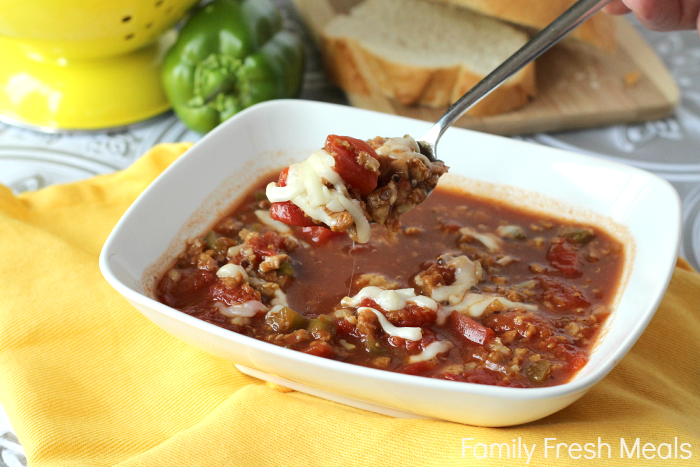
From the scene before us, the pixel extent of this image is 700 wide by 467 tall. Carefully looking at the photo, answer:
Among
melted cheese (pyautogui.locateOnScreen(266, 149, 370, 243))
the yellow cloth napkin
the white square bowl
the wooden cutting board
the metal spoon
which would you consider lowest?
the yellow cloth napkin

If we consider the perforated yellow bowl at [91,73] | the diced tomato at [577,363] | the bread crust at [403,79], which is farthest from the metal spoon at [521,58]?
the perforated yellow bowl at [91,73]

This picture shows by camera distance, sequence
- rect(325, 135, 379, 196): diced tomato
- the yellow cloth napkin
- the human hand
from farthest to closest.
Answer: the human hand → rect(325, 135, 379, 196): diced tomato → the yellow cloth napkin

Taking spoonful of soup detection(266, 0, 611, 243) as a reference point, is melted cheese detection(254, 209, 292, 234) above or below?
below

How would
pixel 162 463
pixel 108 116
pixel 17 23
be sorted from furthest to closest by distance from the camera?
1. pixel 108 116
2. pixel 17 23
3. pixel 162 463

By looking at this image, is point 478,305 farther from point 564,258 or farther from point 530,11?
point 530,11

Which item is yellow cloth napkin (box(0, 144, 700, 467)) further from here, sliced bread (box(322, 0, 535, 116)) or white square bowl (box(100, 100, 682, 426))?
sliced bread (box(322, 0, 535, 116))

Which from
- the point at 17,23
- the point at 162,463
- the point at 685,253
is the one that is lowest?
the point at 685,253

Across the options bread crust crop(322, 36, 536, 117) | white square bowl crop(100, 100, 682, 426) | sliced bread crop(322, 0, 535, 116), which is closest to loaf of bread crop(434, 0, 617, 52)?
A: sliced bread crop(322, 0, 535, 116)

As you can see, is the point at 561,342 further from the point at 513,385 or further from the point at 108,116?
the point at 108,116

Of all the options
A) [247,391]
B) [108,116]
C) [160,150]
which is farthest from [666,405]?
[108,116]
